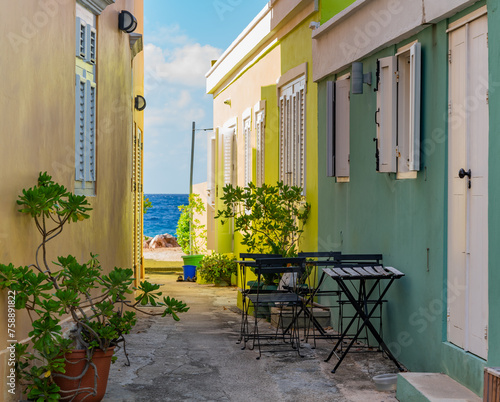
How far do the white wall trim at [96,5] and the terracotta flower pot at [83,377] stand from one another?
12.7ft

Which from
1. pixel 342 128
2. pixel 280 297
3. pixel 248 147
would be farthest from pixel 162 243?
pixel 280 297

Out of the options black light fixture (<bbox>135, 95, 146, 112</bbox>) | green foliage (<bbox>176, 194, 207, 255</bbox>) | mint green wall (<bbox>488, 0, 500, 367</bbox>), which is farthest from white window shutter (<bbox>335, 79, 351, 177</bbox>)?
green foliage (<bbox>176, 194, 207, 255</bbox>)

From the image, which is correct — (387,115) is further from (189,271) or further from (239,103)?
(189,271)

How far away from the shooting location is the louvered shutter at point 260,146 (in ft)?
46.3

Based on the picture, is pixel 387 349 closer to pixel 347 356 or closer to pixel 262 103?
pixel 347 356

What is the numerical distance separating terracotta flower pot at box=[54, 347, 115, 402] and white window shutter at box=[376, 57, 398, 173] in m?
3.15

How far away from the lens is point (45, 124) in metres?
6.71

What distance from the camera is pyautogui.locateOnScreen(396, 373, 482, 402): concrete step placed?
554 centimetres

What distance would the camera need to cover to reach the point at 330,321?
9.73m

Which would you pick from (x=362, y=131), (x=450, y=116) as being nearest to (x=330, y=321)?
(x=362, y=131)

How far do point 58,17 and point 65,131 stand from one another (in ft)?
3.34

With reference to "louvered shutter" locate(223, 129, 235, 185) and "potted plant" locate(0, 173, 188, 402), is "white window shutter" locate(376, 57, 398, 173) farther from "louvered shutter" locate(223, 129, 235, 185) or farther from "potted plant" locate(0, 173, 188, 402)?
"louvered shutter" locate(223, 129, 235, 185)

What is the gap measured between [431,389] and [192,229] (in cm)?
1770

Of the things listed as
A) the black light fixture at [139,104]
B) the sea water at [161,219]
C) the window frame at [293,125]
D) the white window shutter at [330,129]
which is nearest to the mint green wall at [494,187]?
the white window shutter at [330,129]
